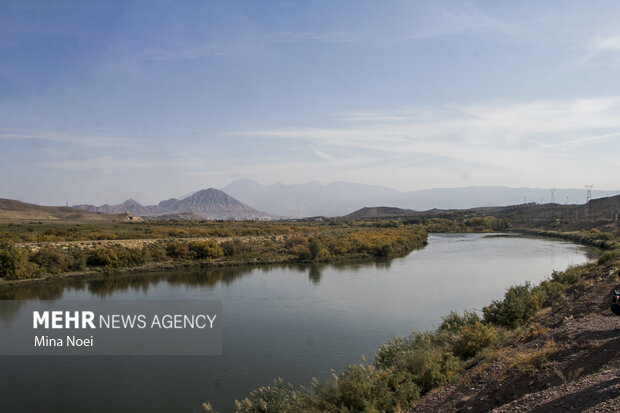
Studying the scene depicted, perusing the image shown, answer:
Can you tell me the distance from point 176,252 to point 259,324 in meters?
20.3

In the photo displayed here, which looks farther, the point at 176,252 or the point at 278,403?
the point at 176,252

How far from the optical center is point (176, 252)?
3462 centimetres

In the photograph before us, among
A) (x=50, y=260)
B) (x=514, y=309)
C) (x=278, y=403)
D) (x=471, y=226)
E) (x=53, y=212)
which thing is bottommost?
(x=278, y=403)

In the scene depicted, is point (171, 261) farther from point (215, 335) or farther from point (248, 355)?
point (248, 355)

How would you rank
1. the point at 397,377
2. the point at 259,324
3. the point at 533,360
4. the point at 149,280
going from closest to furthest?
1. the point at 533,360
2. the point at 397,377
3. the point at 259,324
4. the point at 149,280

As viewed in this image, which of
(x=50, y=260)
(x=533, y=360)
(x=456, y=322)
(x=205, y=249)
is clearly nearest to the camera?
(x=533, y=360)

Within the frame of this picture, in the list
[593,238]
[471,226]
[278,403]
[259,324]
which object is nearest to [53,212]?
[471,226]

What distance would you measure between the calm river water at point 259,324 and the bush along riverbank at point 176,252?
2531 millimetres

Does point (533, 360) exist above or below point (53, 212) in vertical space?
below

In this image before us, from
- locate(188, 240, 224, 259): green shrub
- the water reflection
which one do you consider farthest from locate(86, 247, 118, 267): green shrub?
locate(188, 240, 224, 259): green shrub

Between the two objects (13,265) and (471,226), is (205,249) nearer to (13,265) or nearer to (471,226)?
(13,265)

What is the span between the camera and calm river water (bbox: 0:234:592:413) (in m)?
10.7

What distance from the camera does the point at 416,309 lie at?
18.5 meters

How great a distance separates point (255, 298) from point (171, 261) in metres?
14.1
